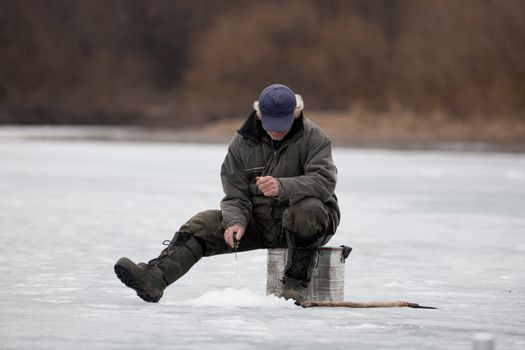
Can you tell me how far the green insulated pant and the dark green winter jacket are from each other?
4 cm

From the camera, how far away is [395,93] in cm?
4625

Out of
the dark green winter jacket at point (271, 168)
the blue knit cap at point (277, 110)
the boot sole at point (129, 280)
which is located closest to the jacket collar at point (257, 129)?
the dark green winter jacket at point (271, 168)

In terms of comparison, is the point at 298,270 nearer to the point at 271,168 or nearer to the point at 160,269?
the point at 271,168

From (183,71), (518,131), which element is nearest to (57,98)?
(183,71)

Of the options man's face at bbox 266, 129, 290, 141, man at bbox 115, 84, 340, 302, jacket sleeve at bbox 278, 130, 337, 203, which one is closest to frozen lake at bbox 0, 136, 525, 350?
man at bbox 115, 84, 340, 302

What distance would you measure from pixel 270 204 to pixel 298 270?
41 cm

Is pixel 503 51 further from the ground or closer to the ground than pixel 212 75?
closer to the ground

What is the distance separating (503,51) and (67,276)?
33.0 m

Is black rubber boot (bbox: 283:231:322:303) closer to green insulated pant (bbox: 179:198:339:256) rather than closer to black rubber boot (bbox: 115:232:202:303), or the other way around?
green insulated pant (bbox: 179:198:339:256)

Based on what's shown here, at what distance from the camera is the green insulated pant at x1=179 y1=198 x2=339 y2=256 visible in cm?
561

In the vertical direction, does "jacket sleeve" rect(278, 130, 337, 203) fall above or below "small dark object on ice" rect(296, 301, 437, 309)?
above

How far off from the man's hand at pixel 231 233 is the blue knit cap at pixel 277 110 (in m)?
0.50

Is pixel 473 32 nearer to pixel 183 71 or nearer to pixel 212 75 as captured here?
pixel 212 75

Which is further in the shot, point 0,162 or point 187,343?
point 0,162
